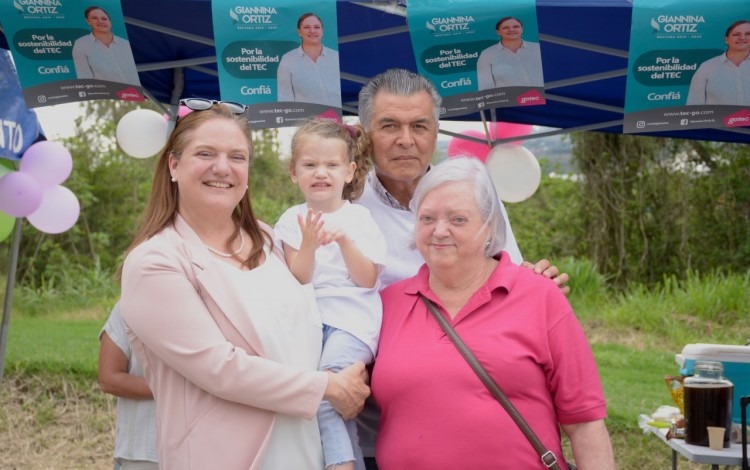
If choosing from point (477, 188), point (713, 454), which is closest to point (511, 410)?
point (477, 188)

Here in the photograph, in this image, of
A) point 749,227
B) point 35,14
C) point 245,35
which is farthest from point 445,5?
point 749,227

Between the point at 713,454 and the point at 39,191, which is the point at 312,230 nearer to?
the point at 713,454

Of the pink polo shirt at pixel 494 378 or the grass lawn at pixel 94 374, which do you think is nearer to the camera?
the pink polo shirt at pixel 494 378

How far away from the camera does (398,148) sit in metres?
3.00

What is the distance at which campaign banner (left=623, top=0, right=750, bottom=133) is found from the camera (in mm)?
3566

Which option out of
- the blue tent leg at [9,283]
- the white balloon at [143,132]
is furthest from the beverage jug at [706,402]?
the blue tent leg at [9,283]

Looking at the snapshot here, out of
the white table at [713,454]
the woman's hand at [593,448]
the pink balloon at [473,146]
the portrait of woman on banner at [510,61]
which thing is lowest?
the white table at [713,454]

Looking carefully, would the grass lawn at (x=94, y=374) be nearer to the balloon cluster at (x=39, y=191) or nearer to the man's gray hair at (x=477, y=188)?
the balloon cluster at (x=39, y=191)

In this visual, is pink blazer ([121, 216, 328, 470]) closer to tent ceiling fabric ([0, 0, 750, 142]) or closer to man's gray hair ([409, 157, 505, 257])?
man's gray hair ([409, 157, 505, 257])

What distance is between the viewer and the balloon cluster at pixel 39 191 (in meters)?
4.41

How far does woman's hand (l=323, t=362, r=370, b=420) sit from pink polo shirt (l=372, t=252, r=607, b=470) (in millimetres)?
50

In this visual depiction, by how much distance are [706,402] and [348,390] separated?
1.69 m

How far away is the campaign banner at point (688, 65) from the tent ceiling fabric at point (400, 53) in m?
0.33

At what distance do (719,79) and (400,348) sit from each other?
1.97 m
